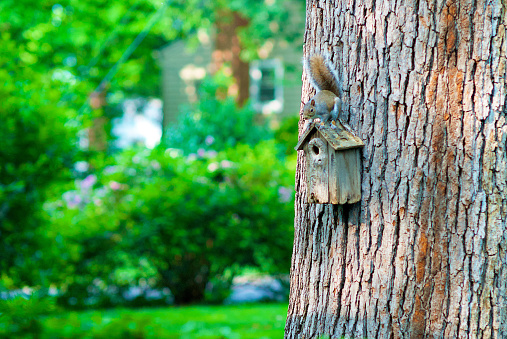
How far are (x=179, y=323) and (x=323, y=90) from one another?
11.0ft

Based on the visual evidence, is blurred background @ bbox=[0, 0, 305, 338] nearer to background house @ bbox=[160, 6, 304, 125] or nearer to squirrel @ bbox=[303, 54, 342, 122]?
squirrel @ bbox=[303, 54, 342, 122]

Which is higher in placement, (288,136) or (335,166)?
(288,136)

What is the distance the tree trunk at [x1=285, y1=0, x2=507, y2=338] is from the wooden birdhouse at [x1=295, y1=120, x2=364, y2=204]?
47 mm

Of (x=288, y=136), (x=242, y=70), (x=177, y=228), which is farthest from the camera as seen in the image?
(x=242, y=70)

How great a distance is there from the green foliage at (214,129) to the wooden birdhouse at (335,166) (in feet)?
20.9

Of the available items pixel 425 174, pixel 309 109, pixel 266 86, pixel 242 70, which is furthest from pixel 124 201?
pixel 266 86

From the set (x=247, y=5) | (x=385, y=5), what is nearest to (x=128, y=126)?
(x=247, y=5)

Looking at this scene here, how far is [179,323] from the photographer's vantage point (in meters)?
4.98

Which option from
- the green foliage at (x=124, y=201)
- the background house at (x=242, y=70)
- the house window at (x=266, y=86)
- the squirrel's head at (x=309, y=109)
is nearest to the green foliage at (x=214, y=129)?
the green foliage at (x=124, y=201)

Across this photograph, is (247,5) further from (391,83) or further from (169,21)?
(391,83)

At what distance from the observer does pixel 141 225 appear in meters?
6.68

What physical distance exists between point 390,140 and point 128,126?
29966 mm

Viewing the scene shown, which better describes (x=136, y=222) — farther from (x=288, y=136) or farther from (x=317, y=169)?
(x=288, y=136)

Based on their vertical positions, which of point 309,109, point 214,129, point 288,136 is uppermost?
point 288,136
